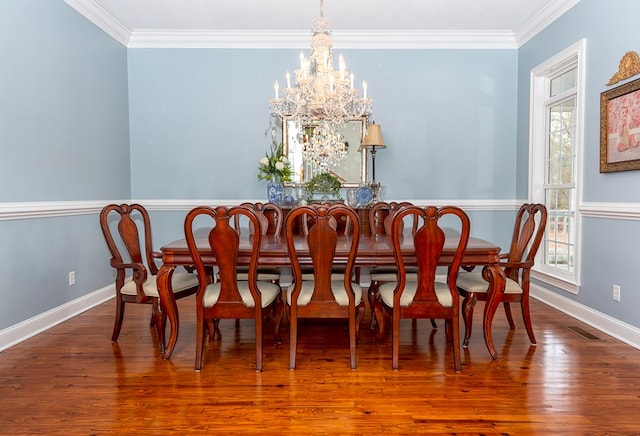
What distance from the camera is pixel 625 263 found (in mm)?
3000

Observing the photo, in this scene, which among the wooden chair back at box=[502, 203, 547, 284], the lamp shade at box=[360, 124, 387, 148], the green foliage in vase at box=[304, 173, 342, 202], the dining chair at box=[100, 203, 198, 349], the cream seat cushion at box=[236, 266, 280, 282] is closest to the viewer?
the dining chair at box=[100, 203, 198, 349]

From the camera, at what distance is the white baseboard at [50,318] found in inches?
113

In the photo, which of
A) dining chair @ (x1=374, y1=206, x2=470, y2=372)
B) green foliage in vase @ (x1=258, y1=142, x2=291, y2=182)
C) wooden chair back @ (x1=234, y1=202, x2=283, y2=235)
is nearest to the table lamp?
green foliage in vase @ (x1=258, y1=142, x2=291, y2=182)

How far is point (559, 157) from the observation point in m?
4.12

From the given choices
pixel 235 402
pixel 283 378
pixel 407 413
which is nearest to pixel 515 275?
pixel 407 413

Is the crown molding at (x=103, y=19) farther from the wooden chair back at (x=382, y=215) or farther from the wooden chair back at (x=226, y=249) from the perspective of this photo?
the wooden chair back at (x=382, y=215)

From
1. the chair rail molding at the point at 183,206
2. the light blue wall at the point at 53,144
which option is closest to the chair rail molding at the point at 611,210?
the chair rail molding at the point at 183,206

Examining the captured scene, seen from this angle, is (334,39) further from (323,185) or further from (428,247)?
(428,247)

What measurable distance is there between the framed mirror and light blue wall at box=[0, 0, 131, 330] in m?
1.89

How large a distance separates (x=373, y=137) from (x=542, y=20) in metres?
1.99

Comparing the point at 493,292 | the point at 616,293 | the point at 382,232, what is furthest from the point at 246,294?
the point at 616,293

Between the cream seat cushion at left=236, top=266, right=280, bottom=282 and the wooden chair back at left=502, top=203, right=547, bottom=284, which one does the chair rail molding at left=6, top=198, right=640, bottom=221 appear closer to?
the wooden chair back at left=502, top=203, right=547, bottom=284

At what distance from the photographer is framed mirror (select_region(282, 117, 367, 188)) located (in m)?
4.72

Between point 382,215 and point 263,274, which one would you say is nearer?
point 263,274
